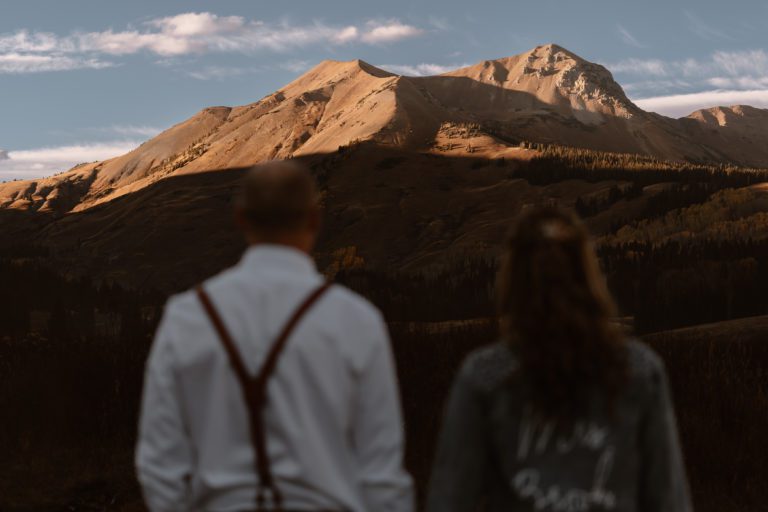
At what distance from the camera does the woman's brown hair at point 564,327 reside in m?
1.98

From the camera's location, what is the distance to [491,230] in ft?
119

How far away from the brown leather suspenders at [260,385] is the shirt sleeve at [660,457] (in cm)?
84

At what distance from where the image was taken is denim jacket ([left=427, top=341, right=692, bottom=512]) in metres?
2.03

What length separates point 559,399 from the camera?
2.00 m

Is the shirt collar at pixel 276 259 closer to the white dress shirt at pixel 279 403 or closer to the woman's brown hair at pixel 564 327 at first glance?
the white dress shirt at pixel 279 403

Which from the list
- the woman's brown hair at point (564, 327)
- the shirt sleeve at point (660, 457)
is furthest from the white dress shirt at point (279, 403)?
the shirt sleeve at point (660, 457)

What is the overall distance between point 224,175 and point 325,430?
2218 inches

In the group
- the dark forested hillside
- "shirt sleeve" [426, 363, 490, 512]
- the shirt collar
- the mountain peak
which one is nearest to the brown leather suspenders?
the shirt collar

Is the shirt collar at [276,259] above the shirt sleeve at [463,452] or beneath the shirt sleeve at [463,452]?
above

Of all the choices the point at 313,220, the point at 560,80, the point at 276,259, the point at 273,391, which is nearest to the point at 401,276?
the point at 313,220

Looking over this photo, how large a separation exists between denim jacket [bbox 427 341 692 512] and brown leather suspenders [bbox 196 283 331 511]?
0.41 metres

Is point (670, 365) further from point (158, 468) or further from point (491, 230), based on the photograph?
point (491, 230)

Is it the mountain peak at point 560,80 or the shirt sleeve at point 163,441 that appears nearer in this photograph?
the shirt sleeve at point 163,441

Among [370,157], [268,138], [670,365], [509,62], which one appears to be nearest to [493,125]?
[268,138]
